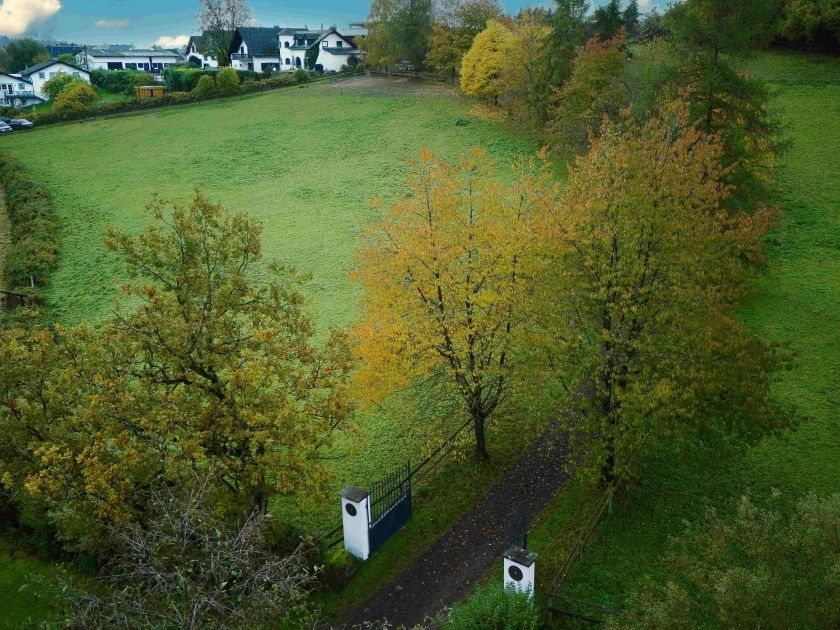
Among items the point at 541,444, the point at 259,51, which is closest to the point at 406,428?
the point at 541,444

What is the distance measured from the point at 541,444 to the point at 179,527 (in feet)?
47.5

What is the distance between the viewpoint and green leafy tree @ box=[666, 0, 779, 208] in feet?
90.3

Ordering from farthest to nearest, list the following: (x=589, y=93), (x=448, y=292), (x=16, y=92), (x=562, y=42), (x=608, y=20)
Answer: (x=16, y=92) < (x=562, y=42) < (x=608, y=20) < (x=589, y=93) < (x=448, y=292)

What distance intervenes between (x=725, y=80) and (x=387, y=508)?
23322 mm

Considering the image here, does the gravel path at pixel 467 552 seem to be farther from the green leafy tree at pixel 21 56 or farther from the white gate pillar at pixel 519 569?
the green leafy tree at pixel 21 56

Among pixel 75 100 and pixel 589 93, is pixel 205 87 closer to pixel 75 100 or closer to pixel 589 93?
pixel 75 100

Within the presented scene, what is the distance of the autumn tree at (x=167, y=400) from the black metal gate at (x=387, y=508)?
8.21 feet

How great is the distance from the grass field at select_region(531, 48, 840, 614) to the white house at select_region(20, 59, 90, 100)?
10088 cm

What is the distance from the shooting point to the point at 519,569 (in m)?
14.9

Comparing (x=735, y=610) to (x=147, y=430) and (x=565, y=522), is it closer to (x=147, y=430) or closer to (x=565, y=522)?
(x=565, y=522)

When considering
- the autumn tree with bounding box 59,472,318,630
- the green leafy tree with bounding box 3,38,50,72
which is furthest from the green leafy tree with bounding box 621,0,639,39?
the green leafy tree with bounding box 3,38,50,72

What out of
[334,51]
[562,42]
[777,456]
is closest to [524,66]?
[562,42]

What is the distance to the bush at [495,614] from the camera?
13125 mm

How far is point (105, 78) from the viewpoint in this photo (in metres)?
96.8
